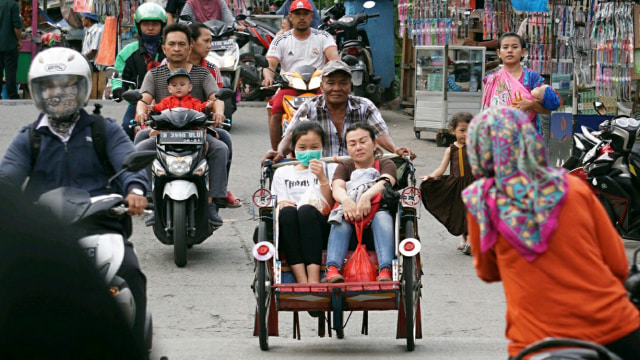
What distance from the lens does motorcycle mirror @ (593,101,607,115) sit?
12924mm

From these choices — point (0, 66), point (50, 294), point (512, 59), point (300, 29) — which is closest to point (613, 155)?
point (512, 59)

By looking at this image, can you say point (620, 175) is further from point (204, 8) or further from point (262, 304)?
point (204, 8)

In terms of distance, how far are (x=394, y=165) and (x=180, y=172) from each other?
263 centimetres

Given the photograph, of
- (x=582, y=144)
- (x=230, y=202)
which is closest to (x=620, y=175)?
(x=582, y=144)

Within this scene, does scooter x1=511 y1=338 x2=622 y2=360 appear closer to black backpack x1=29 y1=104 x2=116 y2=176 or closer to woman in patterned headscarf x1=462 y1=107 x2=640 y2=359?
woman in patterned headscarf x1=462 y1=107 x2=640 y2=359

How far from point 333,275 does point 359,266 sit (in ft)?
A: 0.69

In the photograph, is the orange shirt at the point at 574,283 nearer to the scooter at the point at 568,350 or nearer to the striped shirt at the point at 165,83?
the scooter at the point at 568,350

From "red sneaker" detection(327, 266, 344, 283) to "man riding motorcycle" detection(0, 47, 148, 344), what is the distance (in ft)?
5.15

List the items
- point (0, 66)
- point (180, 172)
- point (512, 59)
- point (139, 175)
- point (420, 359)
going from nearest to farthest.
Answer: point (139, 175)
point (420, 359)
point (180, 172)
point (512, 59)
point (0, 66)

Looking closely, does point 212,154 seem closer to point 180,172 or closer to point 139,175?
point 180,172

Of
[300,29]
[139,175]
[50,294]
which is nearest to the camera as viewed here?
[50,294]

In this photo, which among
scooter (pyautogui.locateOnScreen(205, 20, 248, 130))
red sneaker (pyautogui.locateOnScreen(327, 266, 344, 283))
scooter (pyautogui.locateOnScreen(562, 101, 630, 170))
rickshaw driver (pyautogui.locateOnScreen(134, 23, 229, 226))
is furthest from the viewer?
scooter (pyautogui.locateOnScreen(205, 20, 248, 130))

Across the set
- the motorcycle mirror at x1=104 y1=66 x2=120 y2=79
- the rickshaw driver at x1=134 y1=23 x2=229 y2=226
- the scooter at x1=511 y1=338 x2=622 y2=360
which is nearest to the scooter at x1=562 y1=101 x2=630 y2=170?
the rickshaw driver at x1=134 y1=23 x2=229 y2=226

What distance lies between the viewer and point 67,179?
6707 mm
